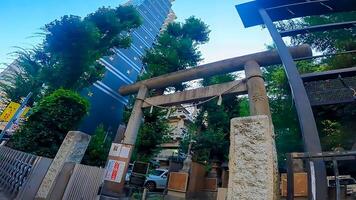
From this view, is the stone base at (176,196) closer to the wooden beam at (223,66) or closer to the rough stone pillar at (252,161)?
the wooden beam at (223,66)

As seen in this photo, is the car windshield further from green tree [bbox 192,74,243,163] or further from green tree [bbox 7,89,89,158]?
green tree [bbox 7,89,89,158]

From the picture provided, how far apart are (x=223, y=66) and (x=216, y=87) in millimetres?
756

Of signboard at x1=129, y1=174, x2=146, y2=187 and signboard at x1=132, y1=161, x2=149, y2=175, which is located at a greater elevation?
signboard at x1=132, y1=161, x2=149, y2=175

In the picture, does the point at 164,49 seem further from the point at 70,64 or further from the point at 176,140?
the point at 176,140

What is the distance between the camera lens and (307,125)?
2729 millimetres

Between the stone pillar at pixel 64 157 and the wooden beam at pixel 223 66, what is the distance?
427 cm

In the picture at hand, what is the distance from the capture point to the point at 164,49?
617 inches

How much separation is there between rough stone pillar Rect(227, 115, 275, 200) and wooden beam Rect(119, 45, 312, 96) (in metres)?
4.11

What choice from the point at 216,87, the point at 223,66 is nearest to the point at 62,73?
the point at 216,87

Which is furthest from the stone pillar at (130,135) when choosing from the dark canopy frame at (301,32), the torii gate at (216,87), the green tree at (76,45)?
the dark canopy frame at (301,32)

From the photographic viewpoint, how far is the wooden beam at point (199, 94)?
749 cm

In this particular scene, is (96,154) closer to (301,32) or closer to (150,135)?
(150,135)

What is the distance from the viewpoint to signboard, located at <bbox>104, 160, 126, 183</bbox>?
26.3 ft

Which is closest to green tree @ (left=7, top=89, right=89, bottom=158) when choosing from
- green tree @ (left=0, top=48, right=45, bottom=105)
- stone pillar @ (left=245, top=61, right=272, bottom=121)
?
green tree @ (left=0, top=48, right=45, bottom=105)
